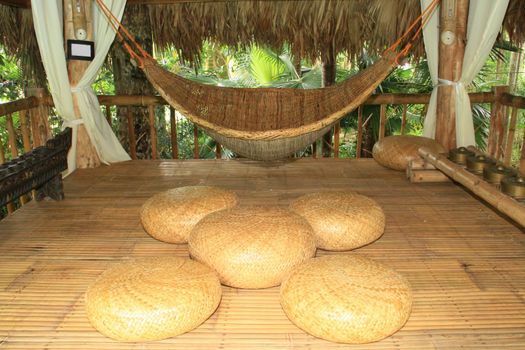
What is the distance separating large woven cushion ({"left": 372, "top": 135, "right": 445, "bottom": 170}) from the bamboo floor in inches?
3.3

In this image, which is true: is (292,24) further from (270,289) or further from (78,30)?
(270,289)

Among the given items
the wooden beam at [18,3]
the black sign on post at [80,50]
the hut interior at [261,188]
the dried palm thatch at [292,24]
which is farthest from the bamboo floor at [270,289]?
the wooden beam at [18,3]

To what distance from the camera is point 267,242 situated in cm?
144

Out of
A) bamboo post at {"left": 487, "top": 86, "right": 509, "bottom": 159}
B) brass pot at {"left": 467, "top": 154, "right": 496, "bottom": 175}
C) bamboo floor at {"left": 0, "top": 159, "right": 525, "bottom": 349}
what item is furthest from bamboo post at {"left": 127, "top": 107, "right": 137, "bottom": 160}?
bamboo post at {"left": 487, "top": 86, "right": 509, "bottom": 159}

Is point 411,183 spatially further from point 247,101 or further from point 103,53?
point 103,53

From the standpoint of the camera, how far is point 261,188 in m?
2.40

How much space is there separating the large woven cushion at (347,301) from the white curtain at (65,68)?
73.4 inches

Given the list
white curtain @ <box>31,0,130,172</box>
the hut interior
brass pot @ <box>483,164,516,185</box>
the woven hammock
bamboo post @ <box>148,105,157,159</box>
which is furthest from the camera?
bamboo post @ <box>148,105,157,159</box>

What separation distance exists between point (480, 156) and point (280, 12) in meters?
1.71

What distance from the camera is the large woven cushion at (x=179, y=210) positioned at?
1.73 m

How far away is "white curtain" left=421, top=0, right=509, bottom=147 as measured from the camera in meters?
2.42

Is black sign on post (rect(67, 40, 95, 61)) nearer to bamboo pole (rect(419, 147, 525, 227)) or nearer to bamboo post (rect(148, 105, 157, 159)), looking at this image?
bamboo post (rect(148, 105, 157, 159))

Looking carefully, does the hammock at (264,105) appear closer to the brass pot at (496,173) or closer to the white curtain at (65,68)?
the white curtain at (65,68)

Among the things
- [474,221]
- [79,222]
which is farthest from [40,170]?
[474,221]
